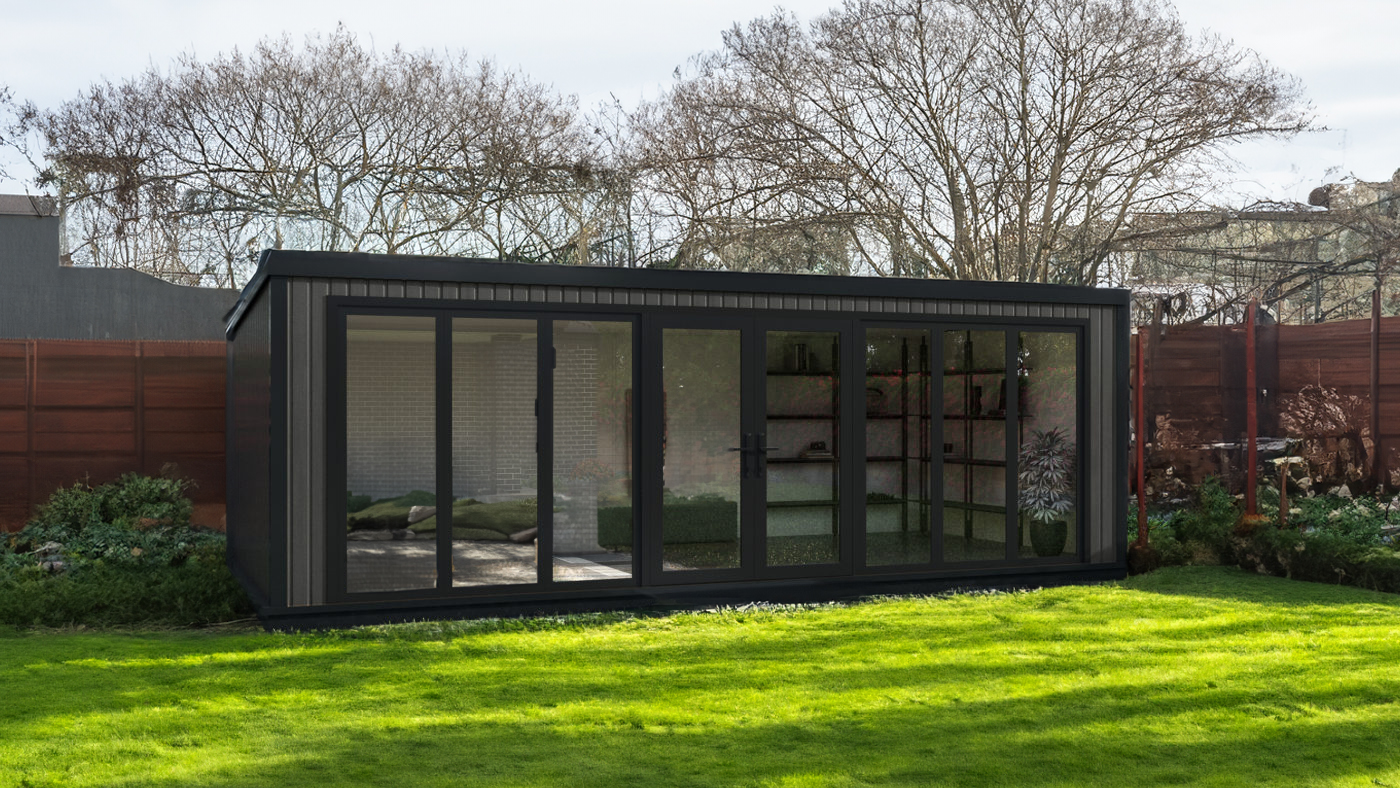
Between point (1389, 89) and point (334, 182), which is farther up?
point (1389, 89)

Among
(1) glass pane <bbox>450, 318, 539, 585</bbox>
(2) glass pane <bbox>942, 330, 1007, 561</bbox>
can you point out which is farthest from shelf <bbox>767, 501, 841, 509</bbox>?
(1) glass pane <bbox>450, 318, 539, 585</bbox>

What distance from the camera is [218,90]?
54.4 feet

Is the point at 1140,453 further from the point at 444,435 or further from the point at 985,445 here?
the point at 444,435

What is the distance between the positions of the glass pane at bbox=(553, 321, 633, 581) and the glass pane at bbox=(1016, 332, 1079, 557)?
289cm

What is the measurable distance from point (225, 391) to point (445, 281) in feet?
15.3

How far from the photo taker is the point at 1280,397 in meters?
11.1

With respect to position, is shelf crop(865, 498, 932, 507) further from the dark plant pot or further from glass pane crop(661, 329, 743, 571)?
glass pane crop(661, 329, 743, 571)

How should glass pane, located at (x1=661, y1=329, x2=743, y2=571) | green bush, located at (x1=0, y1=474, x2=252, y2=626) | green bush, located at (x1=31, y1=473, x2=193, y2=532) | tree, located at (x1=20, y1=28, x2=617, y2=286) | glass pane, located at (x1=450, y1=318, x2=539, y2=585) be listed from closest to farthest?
glass pane, located at (x1=450, y1=318, x2=539, y2=585) < green bush, located at (x1=0, y1=474, x2=252, y2=626) < glass pane, located at (x1=661, y1=329, x2=743, y2=571) < green bush, located at (x1=31, y1=473, x2=193, y2=532) < tree, located at (x1=20, y1=28, x2=617, y2=286)

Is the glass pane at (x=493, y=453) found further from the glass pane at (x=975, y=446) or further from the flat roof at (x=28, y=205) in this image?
the flat roof at (x=28, y=205)

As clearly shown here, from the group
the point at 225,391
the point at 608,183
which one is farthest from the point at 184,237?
the point at 225,391

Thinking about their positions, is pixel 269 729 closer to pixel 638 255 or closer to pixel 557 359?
pixel 557 359

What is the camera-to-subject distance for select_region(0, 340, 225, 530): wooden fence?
10234 mm

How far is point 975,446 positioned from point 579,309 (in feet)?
10.4

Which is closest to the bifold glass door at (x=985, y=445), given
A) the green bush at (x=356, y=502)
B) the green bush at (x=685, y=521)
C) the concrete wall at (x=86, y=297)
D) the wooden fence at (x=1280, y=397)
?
the green bush at (x=685, y=521)
